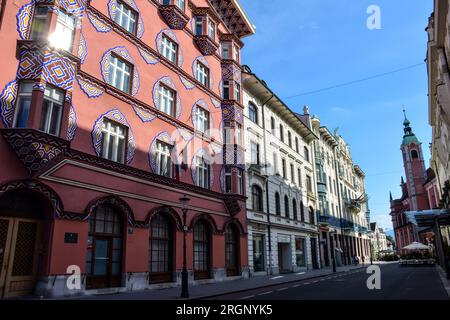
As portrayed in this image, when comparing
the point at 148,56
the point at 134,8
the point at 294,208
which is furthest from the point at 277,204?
the point at 134,8

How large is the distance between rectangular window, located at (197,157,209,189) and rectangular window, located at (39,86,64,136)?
32.3 feet

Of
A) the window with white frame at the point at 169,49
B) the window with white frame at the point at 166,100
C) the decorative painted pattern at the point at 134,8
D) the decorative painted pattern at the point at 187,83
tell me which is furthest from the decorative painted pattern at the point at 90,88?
the decorative painted pattern at the point at 187,83

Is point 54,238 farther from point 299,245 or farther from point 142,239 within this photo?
point 299,245

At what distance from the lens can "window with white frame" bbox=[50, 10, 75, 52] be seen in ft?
44.1

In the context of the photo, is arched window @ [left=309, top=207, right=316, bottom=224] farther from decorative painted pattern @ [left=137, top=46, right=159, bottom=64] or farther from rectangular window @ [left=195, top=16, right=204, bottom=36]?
decorative painted pattern @ [left=137, top=46, right=159, bottom=64]

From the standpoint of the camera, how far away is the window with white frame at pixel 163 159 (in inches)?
730

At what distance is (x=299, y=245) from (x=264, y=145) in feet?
37.3

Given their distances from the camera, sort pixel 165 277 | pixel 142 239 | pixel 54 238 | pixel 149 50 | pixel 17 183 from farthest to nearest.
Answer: pixel 149 50, pixel 165 277, pixel 142 239, pixel 54 238, pixel 17 183

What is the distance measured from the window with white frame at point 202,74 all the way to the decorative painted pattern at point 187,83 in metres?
1.07

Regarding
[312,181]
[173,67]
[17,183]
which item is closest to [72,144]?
[17,183]

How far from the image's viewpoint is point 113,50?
1661cm

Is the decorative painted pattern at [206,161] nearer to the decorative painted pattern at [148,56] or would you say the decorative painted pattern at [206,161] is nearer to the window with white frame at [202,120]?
the window with white frame at [202,120]

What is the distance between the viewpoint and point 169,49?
21062 mm

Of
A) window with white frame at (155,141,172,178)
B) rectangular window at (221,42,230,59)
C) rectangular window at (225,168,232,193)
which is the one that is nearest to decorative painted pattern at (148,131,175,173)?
window with white frame at (155,141,172,178)
